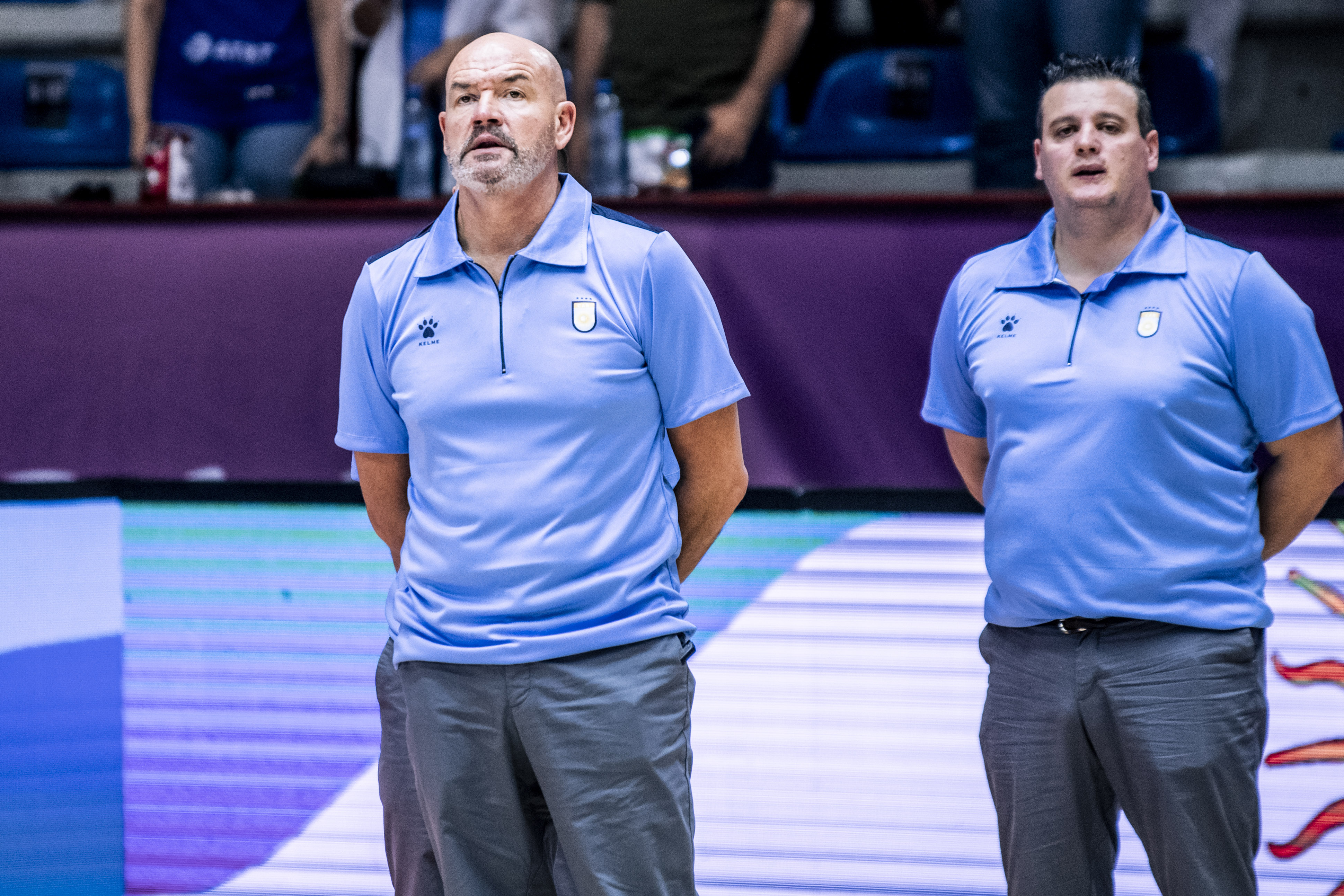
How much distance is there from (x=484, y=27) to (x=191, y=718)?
1740mm

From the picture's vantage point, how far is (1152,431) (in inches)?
68.7

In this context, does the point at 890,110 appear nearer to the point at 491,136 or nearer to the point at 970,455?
the point at 970,455

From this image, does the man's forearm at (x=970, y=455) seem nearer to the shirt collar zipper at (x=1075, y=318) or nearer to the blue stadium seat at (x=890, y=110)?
the shirt collar zipper at (x=1075, y=318)

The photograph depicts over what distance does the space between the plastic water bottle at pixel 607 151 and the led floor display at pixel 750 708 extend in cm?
109

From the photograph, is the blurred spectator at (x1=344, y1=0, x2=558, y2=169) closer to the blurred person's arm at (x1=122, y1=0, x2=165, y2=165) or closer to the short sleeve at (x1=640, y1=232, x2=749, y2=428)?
the blurred person's arm at (x1=122, y1=0, x2=165, y2=165)

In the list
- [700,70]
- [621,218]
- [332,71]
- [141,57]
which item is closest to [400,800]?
[621,218]

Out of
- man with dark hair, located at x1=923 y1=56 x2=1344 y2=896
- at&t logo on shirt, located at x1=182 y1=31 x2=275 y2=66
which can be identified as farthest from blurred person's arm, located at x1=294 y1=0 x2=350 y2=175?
man with dark hair, located at x1=923 y1=56 x2=1344 y2=896

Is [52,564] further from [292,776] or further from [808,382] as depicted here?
[808,382]

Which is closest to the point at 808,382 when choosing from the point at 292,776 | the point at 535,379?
the point at 535,379

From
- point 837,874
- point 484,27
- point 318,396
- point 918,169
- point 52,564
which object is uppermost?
point 484,27

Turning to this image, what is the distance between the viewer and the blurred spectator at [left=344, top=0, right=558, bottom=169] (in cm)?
320

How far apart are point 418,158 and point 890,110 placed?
4.74 ft

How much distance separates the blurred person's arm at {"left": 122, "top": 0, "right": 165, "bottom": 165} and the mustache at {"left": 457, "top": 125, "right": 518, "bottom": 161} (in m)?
2.21

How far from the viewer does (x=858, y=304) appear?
231 centimetres
